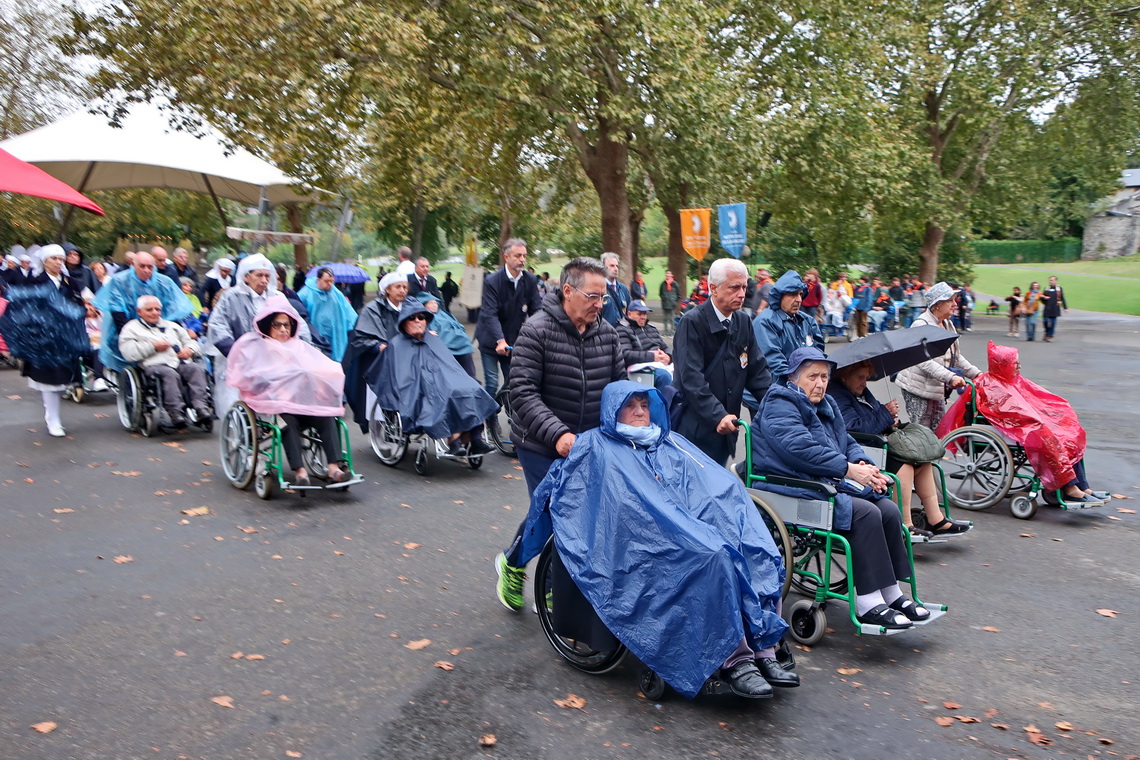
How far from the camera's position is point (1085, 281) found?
6262 cm

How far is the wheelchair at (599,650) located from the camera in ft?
14.7

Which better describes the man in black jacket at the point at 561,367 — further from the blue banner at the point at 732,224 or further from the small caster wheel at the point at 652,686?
the blue banner at the point at 732,224

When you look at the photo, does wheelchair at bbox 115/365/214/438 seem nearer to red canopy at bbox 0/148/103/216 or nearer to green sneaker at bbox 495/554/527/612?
red canopy at bbox 0/148/103/216

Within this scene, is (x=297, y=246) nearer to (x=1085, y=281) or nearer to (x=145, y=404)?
(x=145, y=404)

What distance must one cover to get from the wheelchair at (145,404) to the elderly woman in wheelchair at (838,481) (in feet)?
24.1

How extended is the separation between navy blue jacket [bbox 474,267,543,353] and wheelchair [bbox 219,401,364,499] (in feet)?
7.55

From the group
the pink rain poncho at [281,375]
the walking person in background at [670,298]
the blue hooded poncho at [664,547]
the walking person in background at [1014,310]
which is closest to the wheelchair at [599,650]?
the blue hooded poncho at [664,547]

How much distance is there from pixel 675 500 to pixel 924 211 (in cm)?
3236

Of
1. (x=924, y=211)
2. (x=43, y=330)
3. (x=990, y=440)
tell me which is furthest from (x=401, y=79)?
(x=924, y=211)

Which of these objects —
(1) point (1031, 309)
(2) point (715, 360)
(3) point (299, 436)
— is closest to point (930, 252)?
(1) point (1031, 309)

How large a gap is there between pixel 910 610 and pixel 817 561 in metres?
0.54

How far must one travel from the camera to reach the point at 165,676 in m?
4.64

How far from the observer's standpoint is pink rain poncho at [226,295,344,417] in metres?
7.86

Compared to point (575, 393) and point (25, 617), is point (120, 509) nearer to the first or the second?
point (25, 617)
